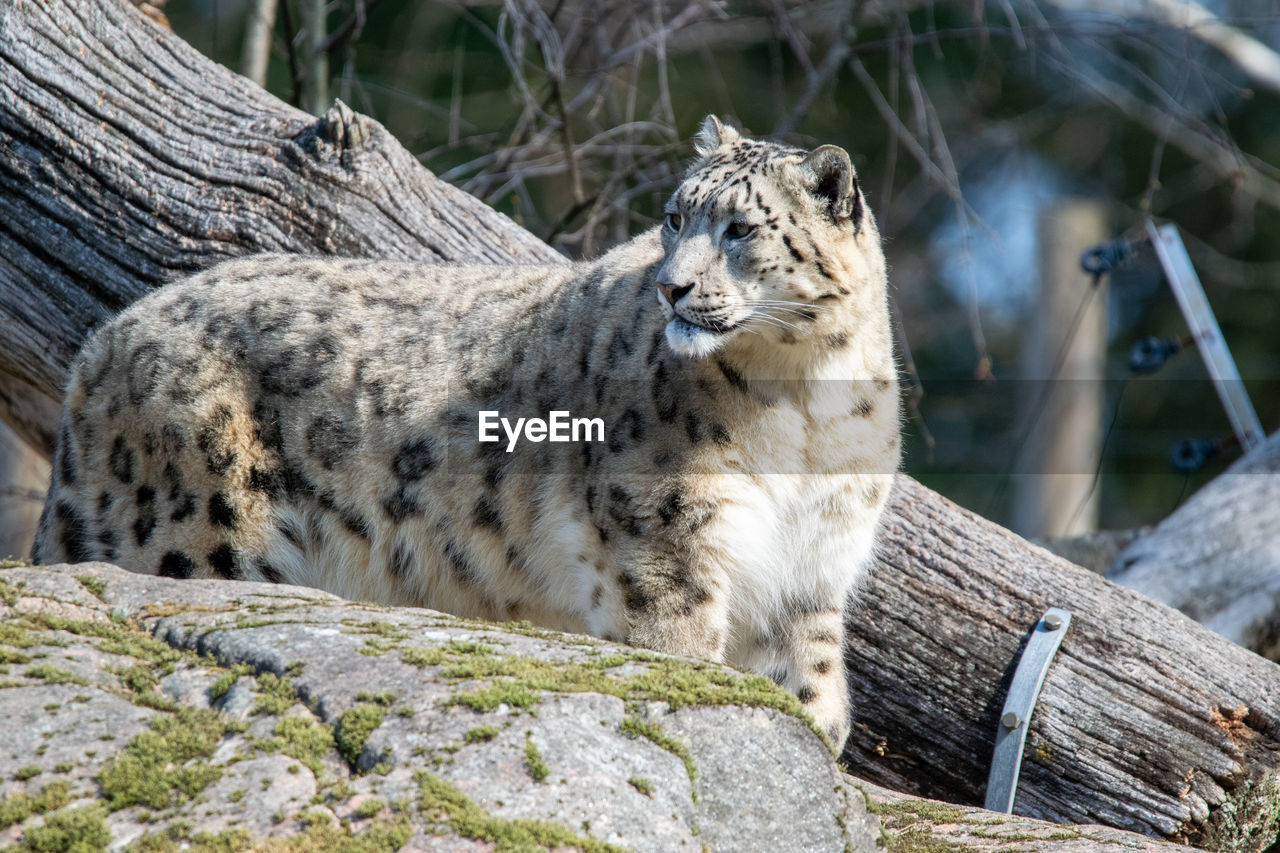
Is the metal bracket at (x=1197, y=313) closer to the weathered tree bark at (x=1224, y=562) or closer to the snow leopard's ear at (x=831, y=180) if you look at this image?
the weathered tree bark at (x=1224, y=562)

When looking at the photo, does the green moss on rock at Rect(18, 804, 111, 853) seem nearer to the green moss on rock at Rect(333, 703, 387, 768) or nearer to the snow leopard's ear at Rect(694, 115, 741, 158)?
the green moss on rock at Rect(333, 703, 387, 768)

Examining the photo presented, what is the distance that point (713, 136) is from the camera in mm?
4457

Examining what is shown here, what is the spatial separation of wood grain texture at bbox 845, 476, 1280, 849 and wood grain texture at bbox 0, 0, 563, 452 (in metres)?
2.37

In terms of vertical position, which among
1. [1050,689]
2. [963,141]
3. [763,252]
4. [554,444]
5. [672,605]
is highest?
[963,141]

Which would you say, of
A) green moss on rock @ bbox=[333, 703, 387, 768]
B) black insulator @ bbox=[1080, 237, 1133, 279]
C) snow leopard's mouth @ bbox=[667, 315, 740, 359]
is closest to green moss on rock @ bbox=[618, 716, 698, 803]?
green moss on rock @ bbox=[333, 703, 387, 768]

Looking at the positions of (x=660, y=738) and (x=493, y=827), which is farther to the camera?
(x=660, y=738)

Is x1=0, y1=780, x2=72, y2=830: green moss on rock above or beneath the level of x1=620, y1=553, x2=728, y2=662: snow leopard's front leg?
beneath

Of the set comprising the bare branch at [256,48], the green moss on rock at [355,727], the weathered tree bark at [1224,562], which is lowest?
the green moss on rock at [355,727]

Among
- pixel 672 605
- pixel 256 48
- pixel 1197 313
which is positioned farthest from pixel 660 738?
pixel 256 48

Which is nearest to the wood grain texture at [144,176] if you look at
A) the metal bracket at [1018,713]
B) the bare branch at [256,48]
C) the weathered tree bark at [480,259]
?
the weathered tree bark at [480,259]

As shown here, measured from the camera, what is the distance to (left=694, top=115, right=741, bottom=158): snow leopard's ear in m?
4.45

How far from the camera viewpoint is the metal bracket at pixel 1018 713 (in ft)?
15.7

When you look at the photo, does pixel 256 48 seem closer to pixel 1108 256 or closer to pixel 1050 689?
pixel 1108 256

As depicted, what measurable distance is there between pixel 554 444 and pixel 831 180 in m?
1.24
